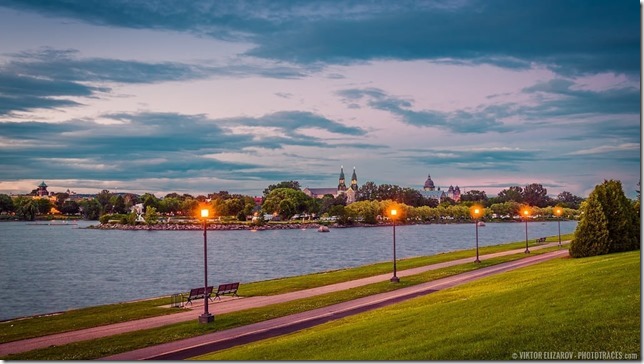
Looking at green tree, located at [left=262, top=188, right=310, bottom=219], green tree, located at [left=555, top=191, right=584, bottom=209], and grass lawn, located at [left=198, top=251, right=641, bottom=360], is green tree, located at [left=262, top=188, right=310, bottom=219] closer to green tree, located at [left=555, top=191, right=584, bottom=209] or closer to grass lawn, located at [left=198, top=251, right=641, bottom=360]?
green tree, located at [left=555, top=191, right=584, bottom=209]

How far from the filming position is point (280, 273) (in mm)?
53750

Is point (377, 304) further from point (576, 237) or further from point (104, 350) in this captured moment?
point (576, 237)

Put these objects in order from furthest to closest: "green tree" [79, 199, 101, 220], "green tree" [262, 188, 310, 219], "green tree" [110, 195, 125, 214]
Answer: "green tree" [110, 195, 125, 214], "green tree" [262, 188, 310, 219], "green tree" [79, 199, 101, 220]

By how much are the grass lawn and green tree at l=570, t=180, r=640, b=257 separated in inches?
432

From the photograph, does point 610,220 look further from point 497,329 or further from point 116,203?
point 116,203

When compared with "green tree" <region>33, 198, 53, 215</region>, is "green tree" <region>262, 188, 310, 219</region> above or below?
above

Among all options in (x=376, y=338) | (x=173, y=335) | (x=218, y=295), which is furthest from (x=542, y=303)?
(x=218, y=295)

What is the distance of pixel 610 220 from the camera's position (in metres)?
30.9

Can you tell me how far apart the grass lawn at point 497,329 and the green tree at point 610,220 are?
10978 millimetres

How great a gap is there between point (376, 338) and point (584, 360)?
16.3 feet

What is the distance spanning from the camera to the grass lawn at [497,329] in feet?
40.4

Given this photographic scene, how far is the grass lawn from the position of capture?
1233 cm

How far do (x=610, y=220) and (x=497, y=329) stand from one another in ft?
65.2

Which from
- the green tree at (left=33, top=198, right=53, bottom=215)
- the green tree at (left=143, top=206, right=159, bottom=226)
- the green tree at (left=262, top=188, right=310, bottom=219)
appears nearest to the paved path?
the green tree at (left=33, top=198, right=53, bottom=215)
